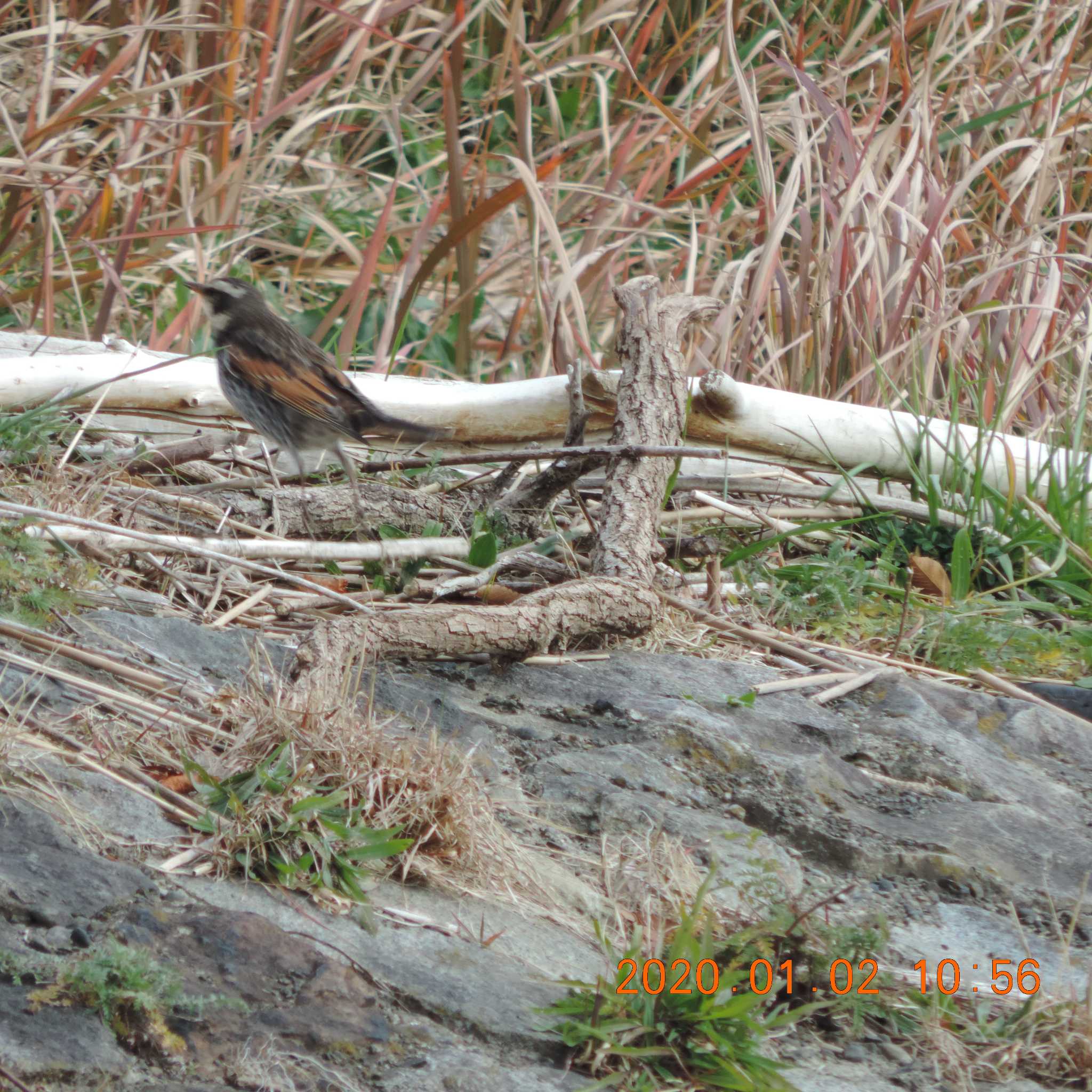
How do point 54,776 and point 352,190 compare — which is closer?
point 54,776

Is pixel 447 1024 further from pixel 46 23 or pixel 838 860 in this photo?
pixel 46 23

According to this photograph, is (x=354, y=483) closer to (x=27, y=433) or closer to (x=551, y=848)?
(x=27, y=433)

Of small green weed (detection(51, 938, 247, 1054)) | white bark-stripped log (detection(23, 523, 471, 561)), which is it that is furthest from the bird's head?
small green weed (detection(51, 938, 247, 1054))

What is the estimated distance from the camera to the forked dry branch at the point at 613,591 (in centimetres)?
263

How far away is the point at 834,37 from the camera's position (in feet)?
23.6

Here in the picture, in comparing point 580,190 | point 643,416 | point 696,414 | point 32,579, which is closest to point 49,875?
point 32,579

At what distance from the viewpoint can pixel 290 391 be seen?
12.0ft

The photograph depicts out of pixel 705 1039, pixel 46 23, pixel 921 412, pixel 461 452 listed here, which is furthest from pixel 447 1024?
pixel 46 23

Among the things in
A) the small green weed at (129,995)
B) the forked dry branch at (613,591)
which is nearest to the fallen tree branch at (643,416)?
the forked dry branch at (613,591)

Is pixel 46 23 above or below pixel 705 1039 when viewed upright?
above

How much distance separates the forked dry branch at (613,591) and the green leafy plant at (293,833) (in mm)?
193

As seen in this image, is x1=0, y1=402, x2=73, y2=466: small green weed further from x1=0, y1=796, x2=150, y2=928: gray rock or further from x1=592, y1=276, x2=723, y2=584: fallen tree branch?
x1=0, y1=796, x2=150, y2=928: gray rock

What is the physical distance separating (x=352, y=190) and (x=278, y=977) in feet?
23.1
